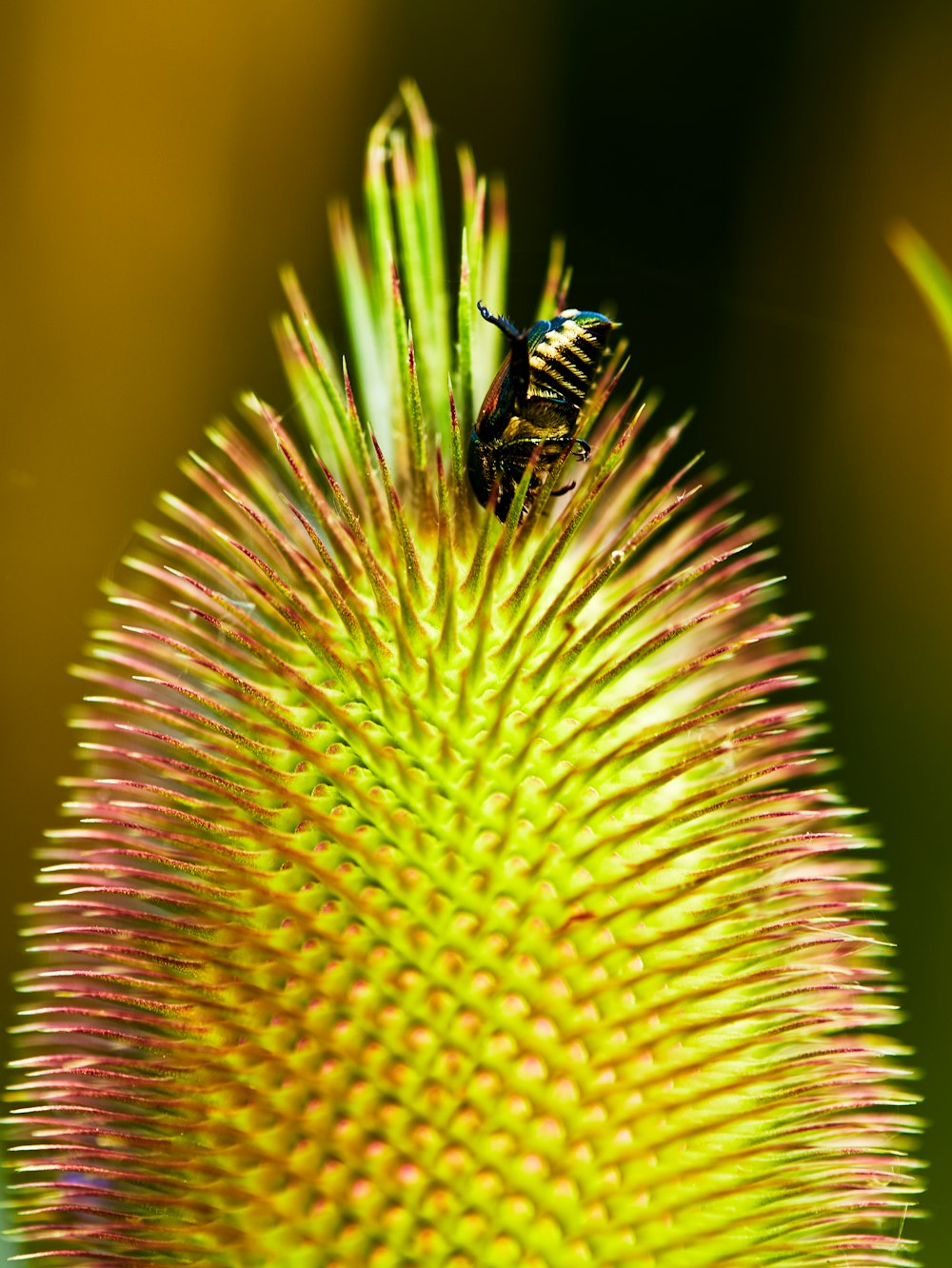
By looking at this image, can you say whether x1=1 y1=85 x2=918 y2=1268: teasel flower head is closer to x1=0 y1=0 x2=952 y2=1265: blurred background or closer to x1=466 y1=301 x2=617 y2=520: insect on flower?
x1=466 y1=301 x2=617 y2=520: insect on flower

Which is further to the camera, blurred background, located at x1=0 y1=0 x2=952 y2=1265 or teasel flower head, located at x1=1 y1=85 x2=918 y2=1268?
blurred background, located at x1=0 y1=0 x2=952 y2=1265

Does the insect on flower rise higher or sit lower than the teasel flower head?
higher

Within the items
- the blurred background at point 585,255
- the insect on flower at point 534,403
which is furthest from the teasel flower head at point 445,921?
the blurred background at point 585,255

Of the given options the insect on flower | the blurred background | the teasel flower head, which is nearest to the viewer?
the teasel flower head

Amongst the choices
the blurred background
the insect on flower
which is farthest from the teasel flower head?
the blurred background

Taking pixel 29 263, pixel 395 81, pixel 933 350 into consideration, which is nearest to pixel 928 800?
pixel 933 350

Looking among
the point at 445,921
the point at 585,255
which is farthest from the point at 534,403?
the point at 585,255

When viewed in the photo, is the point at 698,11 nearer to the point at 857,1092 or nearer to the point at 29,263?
the point at 29,263
